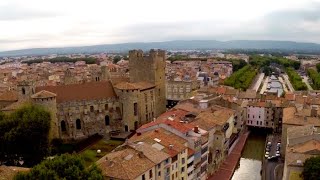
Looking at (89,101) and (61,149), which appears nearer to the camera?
(61,149)

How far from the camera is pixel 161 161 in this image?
39156 millimetres

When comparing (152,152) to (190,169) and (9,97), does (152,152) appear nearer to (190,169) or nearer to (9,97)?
(190,169)

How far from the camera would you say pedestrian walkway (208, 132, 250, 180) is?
176 feet

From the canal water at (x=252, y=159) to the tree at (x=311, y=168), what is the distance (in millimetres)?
17772

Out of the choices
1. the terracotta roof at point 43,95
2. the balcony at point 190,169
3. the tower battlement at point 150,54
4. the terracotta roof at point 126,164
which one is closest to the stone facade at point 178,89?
the tower battlement at point 150,54

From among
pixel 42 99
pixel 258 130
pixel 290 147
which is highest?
pixel 42 99

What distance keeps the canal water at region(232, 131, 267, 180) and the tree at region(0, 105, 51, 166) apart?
29.5 meters

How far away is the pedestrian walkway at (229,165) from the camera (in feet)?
176

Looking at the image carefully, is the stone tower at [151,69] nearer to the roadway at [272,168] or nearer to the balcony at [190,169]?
the roadway at [272,168]

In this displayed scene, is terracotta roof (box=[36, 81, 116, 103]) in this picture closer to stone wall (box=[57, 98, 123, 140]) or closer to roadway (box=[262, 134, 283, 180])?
stone wall (box=[57, 98, 123, 140])

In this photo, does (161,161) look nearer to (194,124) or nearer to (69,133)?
(194,124)

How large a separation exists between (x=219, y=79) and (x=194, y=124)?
313ft

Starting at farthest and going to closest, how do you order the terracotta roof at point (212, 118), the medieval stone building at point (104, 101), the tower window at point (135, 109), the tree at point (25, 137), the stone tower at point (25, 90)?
the tower window at point (135, 109) < the medieval stone building at point (104, 101) < the stone tower at point (25, 90) < the terracotta roof at point (212, 118) < the tree at point (25, 137)

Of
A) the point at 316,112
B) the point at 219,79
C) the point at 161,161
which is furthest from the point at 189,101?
the point at 219,79
